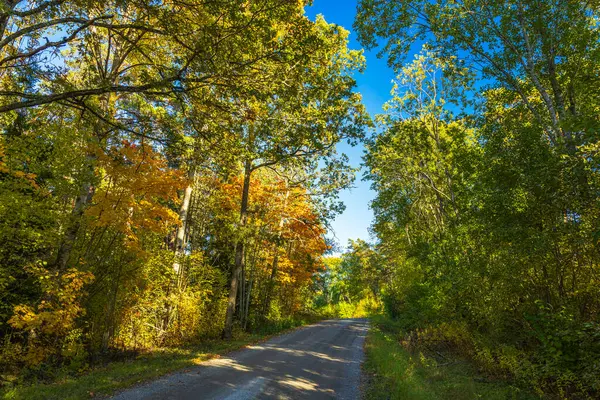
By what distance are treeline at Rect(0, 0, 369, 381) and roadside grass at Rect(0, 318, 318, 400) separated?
990 mm

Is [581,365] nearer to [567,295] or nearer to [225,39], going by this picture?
[567,295]

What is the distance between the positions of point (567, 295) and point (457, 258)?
458 centimetres

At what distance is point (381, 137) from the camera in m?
16.9

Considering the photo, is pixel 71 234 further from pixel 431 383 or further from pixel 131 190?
pixel 431 383

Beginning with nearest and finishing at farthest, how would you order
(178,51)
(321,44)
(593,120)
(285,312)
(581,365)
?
1. (593,120)
2. (581,365)
3. (321,44)
4. (178,51)
5. (285,312)

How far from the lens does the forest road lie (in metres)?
6.50

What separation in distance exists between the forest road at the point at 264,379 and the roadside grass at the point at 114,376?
1.20ft

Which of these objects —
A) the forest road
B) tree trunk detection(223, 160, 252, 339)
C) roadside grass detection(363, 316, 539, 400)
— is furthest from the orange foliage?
roadside grass detection(363, 316, 539, 400)

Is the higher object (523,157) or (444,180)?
(444,180)

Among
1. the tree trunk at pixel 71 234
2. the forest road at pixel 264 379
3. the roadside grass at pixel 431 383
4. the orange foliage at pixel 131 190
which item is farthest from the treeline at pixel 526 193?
the tree trunk at pixel 71 234

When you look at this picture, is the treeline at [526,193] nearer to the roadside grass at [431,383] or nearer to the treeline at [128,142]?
the roadside grass at [431,383]

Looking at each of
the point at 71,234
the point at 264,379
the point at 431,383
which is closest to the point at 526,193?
the point at 431,383

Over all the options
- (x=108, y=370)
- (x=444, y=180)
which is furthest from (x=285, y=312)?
(x=108, y=370)

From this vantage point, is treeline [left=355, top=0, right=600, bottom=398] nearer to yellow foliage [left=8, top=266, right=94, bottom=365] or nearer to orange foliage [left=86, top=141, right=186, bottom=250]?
orange foliage [left=86, top=141, right=186, bottom=250]
